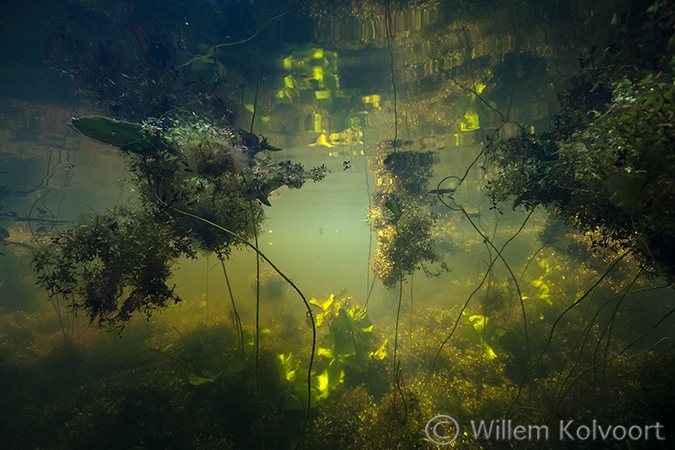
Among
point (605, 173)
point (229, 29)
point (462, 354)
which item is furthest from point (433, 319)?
point (229, 29)

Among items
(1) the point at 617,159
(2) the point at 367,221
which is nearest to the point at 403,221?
(2) the point at 367,221

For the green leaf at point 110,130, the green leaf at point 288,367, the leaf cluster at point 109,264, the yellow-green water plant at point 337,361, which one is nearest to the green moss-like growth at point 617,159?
the yellow-green water plant at point 337,361

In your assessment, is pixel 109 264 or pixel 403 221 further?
pixel 403 221

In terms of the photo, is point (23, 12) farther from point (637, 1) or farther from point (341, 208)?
point (341, 208)

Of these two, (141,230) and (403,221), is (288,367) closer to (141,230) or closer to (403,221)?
(141,230)

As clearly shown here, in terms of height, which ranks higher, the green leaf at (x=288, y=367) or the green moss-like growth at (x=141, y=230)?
the green moss-like growth at (x=141, y=230)

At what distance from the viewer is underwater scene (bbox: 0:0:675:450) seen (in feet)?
13.3

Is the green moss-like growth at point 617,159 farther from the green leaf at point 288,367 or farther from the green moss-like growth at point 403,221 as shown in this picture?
the green leaf at point 288,367

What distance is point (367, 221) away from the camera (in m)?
10.5

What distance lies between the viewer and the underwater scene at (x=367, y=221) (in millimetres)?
4055

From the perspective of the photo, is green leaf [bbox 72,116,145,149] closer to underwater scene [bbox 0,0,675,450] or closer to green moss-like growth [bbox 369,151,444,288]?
underwater scene [bbox 0,0,675,450]

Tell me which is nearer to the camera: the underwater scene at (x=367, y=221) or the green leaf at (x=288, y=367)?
the underwater scene at (x=367, y=221)

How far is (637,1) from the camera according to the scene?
4105 mm

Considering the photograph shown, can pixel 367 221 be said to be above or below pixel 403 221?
above
